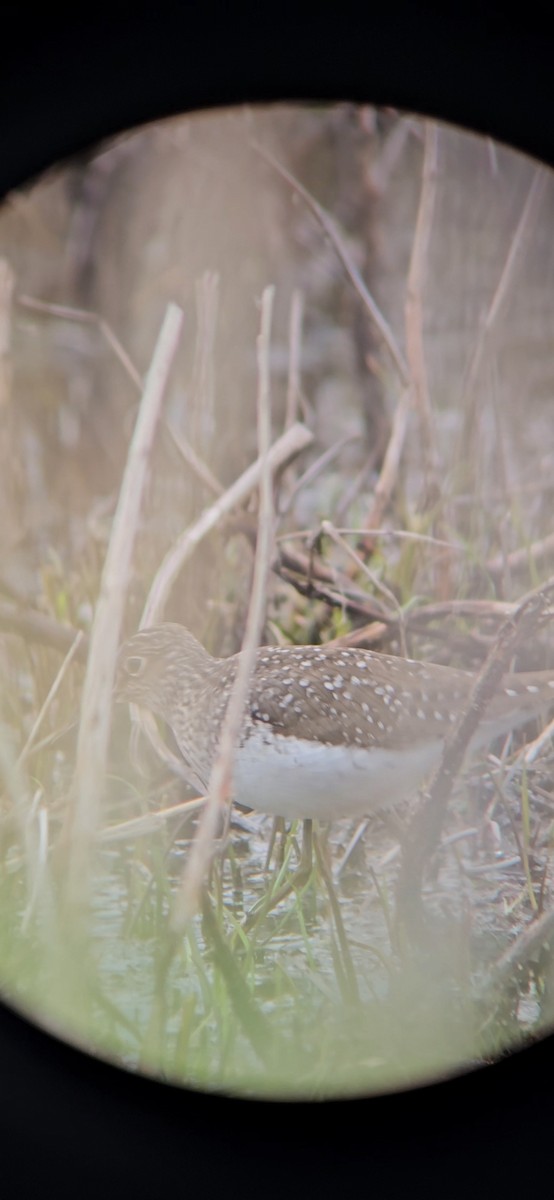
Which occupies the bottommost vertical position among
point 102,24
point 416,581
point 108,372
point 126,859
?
point 126,859

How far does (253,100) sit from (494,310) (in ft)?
0.56

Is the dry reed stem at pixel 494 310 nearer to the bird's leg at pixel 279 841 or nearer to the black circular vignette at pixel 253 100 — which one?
the black circular vignette at pixel 253 100

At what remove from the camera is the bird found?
57 centimetres

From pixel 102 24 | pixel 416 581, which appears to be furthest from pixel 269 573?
pixel 102 24

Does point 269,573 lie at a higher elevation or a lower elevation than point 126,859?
higher

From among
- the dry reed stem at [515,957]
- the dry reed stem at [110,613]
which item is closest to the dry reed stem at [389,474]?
the dry reed stem at [110,613]

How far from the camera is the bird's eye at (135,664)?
23.0 inches

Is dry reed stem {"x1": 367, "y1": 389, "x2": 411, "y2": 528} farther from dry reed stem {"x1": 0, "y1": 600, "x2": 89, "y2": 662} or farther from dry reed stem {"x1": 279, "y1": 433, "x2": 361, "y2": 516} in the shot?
dry reed stem {"x1": 0, "y1": 600, "x2": 89, "y2": 662}

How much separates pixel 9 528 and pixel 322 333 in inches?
8.0

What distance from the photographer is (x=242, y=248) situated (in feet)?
1.92

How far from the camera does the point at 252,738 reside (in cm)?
57

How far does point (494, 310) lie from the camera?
59 centimetres

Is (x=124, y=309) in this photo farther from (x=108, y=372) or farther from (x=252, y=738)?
(x=252, y=738)

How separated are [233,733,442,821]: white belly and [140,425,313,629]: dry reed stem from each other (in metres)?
0.10
